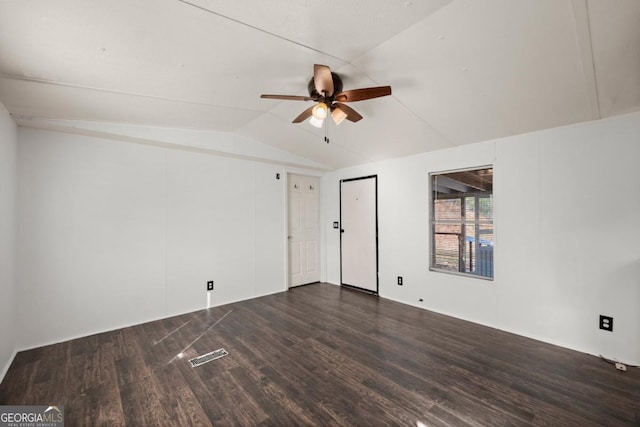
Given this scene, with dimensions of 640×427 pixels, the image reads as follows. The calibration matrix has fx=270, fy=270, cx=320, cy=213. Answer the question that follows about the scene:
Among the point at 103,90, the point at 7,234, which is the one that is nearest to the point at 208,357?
the point at 7,234

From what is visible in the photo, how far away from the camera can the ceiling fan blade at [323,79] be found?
195cm

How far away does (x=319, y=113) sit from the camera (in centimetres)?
235

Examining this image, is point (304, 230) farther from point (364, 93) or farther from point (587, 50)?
point (587, 50)

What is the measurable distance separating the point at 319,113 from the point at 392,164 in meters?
2.36

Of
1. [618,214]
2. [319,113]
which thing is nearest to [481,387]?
[618,214]

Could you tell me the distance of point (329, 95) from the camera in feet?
7.55

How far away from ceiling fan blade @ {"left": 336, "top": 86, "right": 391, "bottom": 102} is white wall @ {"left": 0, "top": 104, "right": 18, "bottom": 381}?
2.95 meters

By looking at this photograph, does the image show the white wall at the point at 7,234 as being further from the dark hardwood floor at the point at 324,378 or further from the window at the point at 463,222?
the window at the point at 463,222

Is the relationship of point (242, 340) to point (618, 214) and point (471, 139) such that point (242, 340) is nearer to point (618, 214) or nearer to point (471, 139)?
point (471, 139)

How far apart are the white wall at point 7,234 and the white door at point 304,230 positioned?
3468mm

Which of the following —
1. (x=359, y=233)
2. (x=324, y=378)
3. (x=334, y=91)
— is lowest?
(x=324, y=378)

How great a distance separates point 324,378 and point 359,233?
2.90m

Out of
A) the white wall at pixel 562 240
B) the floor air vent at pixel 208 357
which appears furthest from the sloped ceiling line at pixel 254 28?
the floor air vent at pixel 208 357

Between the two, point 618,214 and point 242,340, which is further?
point 242,340
